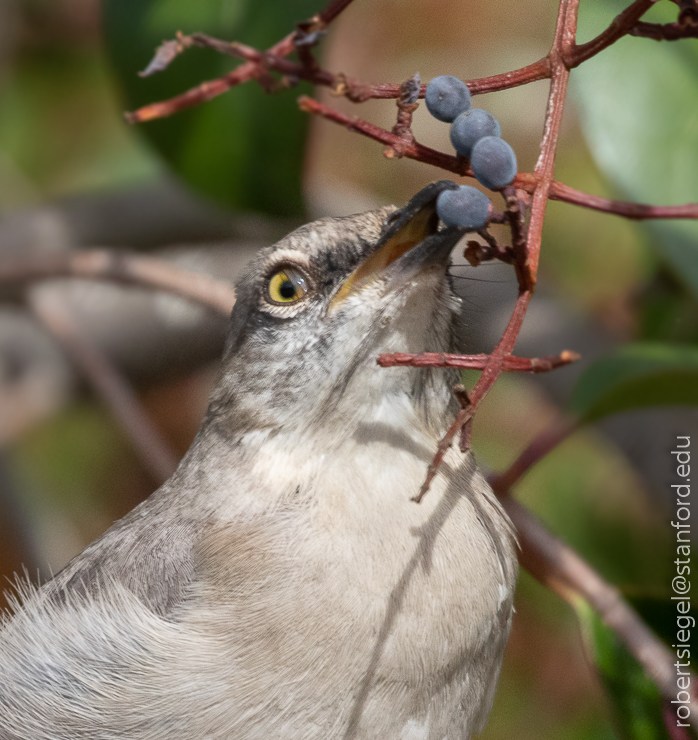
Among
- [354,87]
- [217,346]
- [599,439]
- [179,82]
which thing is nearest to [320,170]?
[217,346]

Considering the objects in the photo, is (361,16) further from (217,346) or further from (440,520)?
(440,520)

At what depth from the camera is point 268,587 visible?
6.95 feet

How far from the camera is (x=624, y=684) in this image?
2.12m

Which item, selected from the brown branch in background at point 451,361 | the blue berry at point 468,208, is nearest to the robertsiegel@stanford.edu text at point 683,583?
the brown branch in background at point 451,361

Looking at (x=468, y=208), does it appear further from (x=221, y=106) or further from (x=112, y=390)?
(x=112, y=390)

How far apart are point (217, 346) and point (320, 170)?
1.00m

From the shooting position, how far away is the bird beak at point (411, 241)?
1.86 m

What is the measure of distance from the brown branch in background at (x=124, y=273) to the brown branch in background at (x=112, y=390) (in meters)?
0.17

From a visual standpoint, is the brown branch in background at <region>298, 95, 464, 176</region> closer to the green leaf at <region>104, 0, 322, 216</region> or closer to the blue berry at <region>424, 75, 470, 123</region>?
the blue berry at <region>424, 75, 470, 123</region>

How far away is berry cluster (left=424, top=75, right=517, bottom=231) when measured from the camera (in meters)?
1.30

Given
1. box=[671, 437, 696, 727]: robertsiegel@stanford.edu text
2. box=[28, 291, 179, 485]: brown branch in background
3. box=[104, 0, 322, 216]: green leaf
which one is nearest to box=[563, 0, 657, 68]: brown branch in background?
box=[671, 437, 696, 727]: robertsiegel@stanford.edu text

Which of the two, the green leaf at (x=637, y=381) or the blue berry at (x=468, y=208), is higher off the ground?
the blue berry at (x=468, y=208)

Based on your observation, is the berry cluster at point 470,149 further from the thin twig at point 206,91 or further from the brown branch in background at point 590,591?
the brown branch in background at point 590,591

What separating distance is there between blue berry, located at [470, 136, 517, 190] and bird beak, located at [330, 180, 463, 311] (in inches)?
16.1
